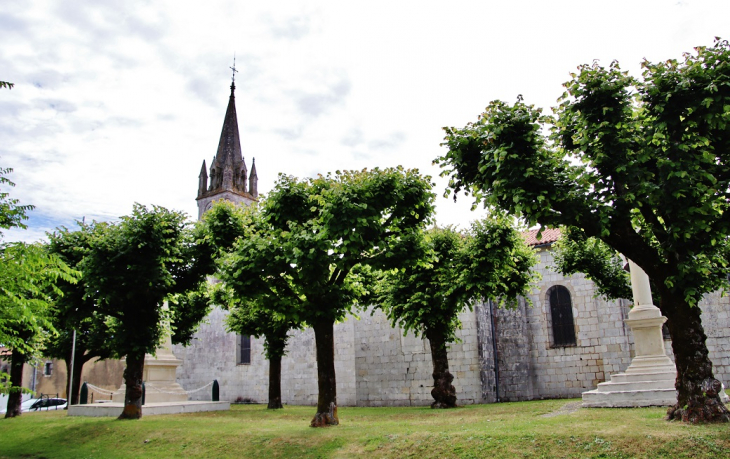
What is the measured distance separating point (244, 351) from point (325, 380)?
21567 mm

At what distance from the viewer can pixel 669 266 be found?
10.0 metres

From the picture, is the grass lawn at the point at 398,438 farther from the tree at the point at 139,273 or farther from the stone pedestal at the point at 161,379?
the stone pedestal at the point at 161,379

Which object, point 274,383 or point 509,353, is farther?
point 509,353

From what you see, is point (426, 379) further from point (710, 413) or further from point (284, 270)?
point (710, 413)

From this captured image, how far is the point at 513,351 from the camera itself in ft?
80.6

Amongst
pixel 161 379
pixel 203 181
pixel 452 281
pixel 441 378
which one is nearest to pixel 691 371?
pixel 452 281

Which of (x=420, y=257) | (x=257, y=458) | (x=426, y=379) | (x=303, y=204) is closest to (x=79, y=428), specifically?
(x=257, y=458)

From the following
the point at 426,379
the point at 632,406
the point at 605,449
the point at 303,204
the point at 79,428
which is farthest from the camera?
the point at 426,379

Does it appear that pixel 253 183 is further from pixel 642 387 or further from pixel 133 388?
pixel 642 387

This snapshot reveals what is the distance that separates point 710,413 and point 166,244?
48.6 ft

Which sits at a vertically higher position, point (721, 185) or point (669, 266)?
point (721, 185)

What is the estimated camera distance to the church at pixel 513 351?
22906mm

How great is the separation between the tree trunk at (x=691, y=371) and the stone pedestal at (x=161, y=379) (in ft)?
60.7

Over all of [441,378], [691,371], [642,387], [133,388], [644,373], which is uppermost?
[691,371]
